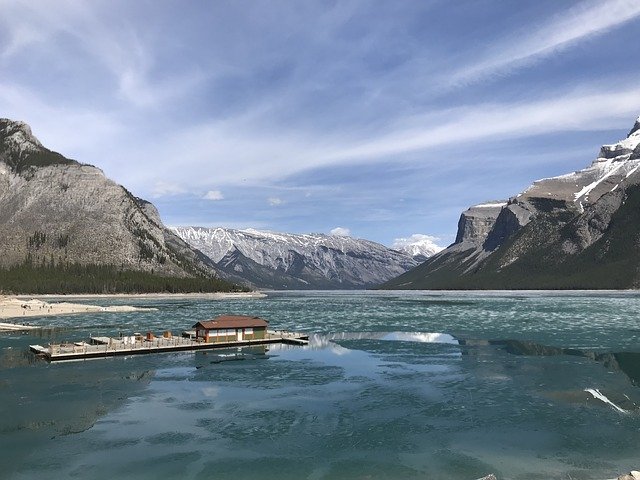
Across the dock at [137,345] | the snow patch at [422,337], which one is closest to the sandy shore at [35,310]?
the dock at [137,345]

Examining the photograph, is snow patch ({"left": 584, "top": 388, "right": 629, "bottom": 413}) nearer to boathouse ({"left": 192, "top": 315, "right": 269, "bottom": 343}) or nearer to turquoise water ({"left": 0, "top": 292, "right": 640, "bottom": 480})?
turquoise water ({"left": 0, "top": 292, "right": 640, "bottom": 480})

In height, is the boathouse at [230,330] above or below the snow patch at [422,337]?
above

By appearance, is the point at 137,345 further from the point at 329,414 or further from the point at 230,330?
the point at 329,414

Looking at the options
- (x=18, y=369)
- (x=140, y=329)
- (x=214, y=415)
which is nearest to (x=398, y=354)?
(x=214, y=415)

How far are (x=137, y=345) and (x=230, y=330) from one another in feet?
55.6

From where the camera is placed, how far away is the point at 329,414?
149 feet

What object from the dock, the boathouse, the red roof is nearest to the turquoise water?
the dock

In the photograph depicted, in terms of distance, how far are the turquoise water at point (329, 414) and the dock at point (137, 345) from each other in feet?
9.92

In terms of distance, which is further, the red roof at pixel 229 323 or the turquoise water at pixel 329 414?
the red roof at pixel 229 323

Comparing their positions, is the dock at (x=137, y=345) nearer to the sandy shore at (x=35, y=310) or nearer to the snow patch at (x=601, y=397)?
the snow patch at (x=601, y=397)

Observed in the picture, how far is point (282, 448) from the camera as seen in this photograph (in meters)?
37.0

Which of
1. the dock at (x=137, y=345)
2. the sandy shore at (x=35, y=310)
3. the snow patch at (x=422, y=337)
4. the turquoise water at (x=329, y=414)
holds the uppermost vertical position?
the sandy shore at (x=35, y=310)

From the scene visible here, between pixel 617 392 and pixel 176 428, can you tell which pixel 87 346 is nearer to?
pixel 176 428

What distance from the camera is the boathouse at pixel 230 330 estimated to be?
3661 inches
